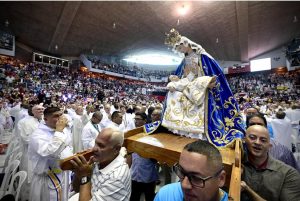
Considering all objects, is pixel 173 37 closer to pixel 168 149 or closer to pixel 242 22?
pixel 168 149

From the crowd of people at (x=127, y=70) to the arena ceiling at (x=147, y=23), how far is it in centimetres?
615

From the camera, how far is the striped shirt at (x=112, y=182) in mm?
1665

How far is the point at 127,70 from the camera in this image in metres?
34.9

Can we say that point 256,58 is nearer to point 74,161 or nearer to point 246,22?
point 246,22

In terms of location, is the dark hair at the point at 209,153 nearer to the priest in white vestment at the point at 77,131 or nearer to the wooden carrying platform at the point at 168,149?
the wooden carrying platform at the point at 168,149

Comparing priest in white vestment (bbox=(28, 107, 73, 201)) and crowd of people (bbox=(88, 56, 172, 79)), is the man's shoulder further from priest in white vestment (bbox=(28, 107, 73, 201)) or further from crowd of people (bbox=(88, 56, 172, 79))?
crowd of people (bbox=(88, 56, 172, 79))

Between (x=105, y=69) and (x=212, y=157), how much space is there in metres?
30.4

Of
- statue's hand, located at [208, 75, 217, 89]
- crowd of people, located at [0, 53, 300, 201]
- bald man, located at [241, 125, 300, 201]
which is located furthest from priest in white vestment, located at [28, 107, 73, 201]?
bald man, located at [241, 125, 300, 201]

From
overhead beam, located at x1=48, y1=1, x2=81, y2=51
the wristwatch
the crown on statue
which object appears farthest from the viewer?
overhead beam, located at x1=48, y1=1, x2=81, y2=51

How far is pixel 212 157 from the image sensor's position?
115 cm

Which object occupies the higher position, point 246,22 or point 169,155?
point 246,22

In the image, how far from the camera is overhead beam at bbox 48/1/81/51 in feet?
46.3

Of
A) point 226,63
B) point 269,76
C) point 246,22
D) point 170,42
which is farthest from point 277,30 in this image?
point 170,42

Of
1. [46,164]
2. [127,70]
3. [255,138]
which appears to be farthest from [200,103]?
[127,70]
